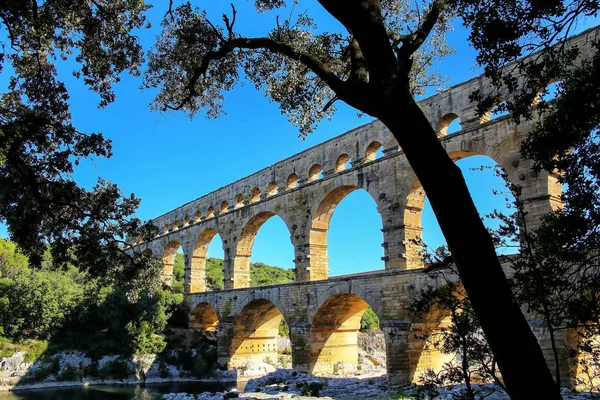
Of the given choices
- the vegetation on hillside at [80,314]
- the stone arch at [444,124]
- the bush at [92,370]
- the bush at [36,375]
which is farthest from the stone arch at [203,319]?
the stone arch at [444,124]

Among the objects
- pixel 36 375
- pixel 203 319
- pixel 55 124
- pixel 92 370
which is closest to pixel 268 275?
pixel 203 319

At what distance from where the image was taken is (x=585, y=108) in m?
5.51

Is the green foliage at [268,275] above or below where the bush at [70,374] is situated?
above

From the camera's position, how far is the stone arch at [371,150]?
1784cm

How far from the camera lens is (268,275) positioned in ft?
159

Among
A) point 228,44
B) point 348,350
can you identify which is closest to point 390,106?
point 228,44

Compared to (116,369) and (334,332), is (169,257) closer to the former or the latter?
(116,369)

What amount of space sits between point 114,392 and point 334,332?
Result: 30.9 ft

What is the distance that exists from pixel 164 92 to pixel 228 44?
2722 millimetres

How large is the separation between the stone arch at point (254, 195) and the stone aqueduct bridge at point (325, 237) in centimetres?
5

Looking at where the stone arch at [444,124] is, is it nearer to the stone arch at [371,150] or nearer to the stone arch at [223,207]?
the stone arch at [371,150]

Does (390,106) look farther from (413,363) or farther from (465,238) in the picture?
(413,363)

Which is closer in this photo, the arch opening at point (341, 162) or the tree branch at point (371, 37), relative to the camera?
the tree branch at point (371, 37)

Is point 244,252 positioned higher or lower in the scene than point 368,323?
higher
